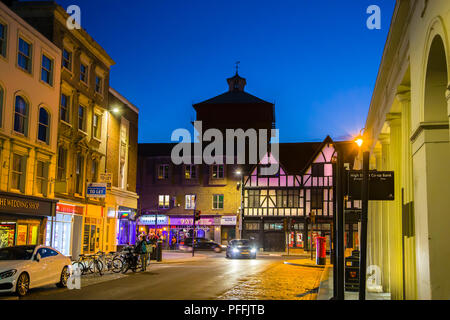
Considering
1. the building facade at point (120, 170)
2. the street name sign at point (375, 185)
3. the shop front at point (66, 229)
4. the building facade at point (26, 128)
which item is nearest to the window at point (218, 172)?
the building facade at point (120, 170)

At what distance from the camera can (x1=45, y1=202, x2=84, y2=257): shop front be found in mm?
28203

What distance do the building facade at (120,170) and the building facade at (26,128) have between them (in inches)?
294

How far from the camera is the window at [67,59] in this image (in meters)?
30.4

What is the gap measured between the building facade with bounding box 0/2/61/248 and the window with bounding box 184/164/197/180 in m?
33.8

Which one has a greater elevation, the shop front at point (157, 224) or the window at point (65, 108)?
the window at point (65, 108)

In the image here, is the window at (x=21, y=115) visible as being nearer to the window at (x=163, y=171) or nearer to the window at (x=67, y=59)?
the window at (x=67, y=59)

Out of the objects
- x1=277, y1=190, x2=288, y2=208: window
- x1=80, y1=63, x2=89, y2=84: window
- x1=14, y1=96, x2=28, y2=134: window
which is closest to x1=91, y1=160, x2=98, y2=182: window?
x1=80, y1=63, x2=89, y2=84: window

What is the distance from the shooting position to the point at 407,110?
41.3 feet

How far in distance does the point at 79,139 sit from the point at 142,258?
10736 millimetres

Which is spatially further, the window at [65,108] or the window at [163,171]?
the window at [163,171]

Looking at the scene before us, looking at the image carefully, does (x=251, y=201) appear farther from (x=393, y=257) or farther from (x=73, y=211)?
(x=393, y=257)

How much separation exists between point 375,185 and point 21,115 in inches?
745

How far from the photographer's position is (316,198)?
2208 inches

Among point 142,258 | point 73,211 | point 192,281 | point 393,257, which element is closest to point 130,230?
point 73,211
